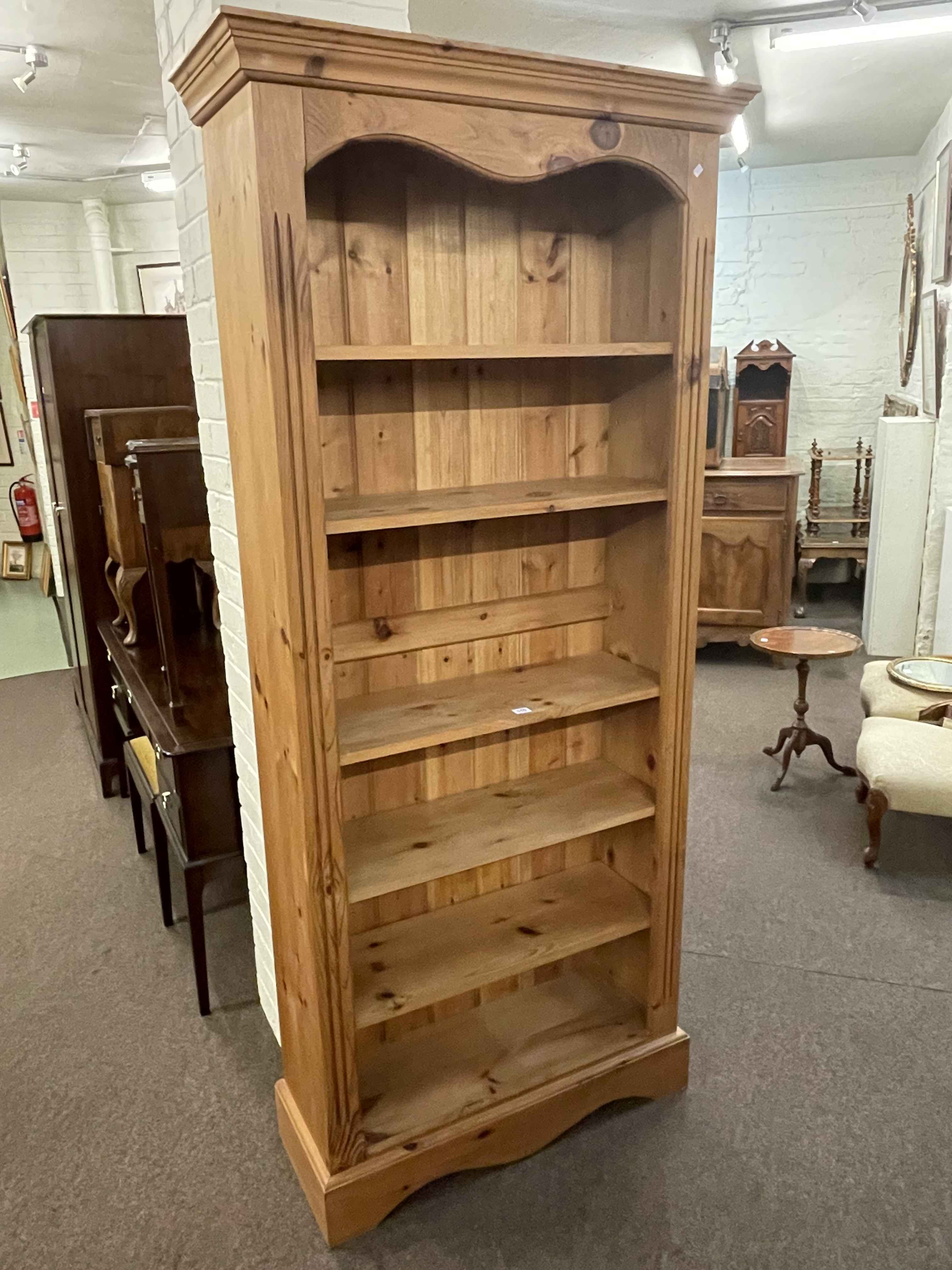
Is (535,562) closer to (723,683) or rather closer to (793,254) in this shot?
(723,683)

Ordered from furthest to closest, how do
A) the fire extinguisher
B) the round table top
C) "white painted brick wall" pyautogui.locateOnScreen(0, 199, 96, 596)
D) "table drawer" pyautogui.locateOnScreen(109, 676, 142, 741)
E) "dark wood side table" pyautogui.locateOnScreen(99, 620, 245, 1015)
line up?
1. the fire extinguisher
2. "white painted brick wall" pyautogui.locateOnScreen(0, 199, 96, 596)
3. the round table top
4. "table drawer" pyautogui.locateOnScreen(109, 676, 142, 741)
5. "dark wood side table" pyautogui.locateOnScreen(99, 620, 245, 1015)

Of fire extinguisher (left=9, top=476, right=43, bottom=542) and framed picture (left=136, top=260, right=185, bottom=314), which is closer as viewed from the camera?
framed picture (left=136, top=260, right=185, bottom=314)

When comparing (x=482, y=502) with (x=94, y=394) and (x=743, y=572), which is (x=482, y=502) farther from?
(x=743, y=572)

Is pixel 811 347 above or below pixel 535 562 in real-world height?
above

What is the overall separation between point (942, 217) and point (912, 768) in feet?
9.85

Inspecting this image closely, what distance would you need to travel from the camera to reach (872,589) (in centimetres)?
506

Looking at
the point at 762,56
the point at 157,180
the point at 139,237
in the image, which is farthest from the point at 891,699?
the point at 139,237

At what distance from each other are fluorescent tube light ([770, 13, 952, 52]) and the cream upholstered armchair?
256cm

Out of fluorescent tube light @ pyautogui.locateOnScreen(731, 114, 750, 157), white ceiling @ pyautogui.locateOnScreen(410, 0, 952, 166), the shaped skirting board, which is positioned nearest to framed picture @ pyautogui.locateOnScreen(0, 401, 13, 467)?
white ceiling @ pyautogui.locateOnScreen(410, 0, 952, 166)

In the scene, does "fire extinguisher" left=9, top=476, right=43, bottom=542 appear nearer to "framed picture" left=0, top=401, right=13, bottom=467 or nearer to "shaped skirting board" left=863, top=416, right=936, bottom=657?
"framed picture" left=0, top=401, right=13, bottom=467

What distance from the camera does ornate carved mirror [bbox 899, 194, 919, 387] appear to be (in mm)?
5188

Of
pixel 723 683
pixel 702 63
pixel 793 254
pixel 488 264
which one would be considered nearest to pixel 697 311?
pixel 488 264

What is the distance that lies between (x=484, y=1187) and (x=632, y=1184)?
31cm

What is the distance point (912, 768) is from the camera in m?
2.99
